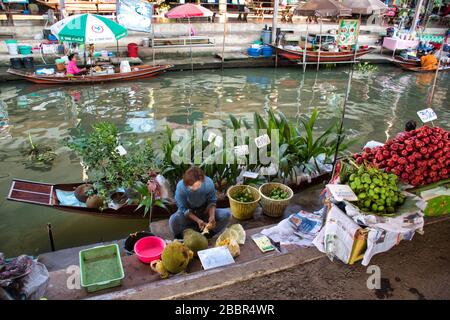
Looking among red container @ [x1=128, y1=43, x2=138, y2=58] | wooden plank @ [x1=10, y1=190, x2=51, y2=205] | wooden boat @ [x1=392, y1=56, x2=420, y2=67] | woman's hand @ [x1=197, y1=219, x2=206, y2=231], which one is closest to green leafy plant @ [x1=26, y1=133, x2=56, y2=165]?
wooden plank @ [x1=10, y1=190, x2=51, y2=205]

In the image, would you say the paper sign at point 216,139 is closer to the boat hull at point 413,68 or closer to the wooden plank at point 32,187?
the wooden plank at point 32,187

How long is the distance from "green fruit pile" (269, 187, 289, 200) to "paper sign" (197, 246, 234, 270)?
3.81ft

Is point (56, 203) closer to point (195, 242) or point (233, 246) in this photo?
point (195, 242)

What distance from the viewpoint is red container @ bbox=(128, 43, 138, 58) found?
47.6 ft

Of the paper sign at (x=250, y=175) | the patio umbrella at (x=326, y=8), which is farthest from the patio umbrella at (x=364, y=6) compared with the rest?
the paper sign at (x=250, y=175)

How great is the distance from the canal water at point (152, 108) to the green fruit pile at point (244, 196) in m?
1.58

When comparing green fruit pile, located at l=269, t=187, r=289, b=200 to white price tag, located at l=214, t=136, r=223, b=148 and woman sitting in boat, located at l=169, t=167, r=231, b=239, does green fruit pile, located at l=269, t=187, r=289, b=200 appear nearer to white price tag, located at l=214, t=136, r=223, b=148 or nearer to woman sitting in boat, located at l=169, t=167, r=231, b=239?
woman sitting in boat, located at l=169, t=167, r=231, b=239

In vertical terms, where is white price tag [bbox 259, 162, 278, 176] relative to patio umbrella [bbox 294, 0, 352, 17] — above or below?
below

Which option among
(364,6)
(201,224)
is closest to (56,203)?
(201,224)

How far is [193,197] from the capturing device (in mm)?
4059

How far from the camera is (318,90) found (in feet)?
43.4

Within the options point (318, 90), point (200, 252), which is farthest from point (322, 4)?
point (200, 252)

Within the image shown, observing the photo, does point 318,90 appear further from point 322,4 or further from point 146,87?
point 146,87
